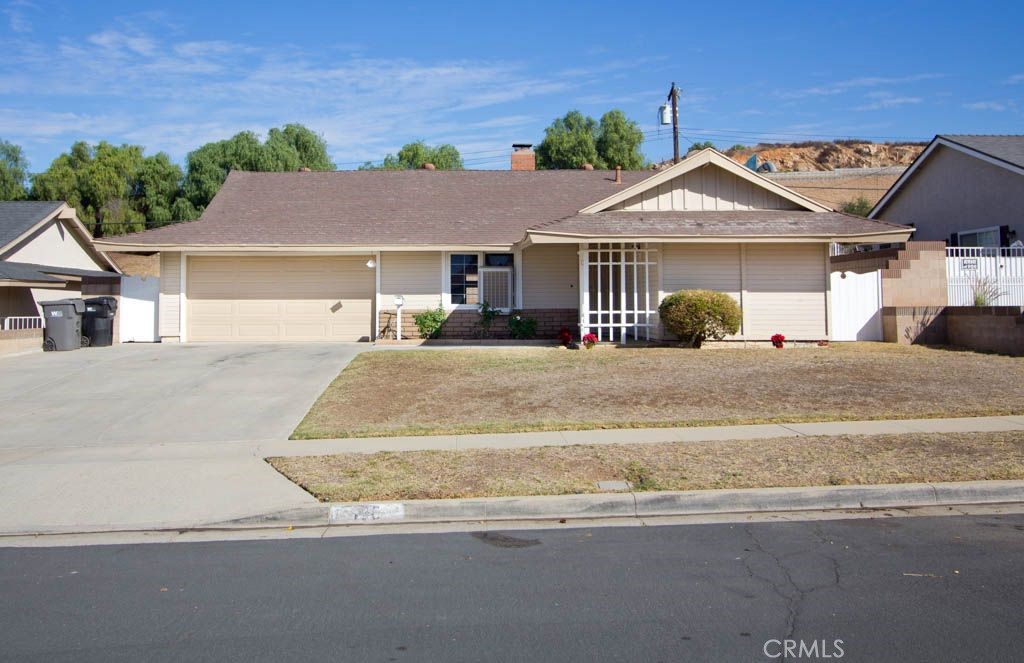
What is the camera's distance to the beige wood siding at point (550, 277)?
21.2 m

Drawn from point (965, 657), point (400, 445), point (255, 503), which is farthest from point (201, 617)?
point (400, 445)

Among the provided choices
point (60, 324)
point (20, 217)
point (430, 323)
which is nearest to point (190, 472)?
point (430, 323)

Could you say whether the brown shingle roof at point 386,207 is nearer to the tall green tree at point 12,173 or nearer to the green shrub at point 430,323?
the green shrub at point 430,323

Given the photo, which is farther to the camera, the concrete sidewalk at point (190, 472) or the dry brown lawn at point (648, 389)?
the dry brown lawn at point (648, 389)

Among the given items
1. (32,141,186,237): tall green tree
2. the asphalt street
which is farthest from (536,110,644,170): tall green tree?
the asphalt street

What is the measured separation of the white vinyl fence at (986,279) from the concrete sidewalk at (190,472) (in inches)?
377

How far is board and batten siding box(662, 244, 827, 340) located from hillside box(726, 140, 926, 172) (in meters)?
57.1

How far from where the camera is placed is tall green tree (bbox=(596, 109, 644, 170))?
51844 mm

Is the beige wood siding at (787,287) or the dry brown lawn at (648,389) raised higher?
the beige wood siding at (787,287)

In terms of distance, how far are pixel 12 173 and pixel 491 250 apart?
4176cm

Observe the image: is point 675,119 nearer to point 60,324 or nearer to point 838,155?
point 60,324

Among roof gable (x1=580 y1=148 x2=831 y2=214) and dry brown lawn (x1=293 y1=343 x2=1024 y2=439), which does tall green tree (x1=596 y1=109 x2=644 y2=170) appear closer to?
roof gable (x1=580 y1=148 x2=831 y2=214)

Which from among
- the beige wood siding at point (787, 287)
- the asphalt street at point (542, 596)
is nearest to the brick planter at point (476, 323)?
the beige wood siding at point (787, 287)

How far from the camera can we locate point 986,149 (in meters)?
24.0
